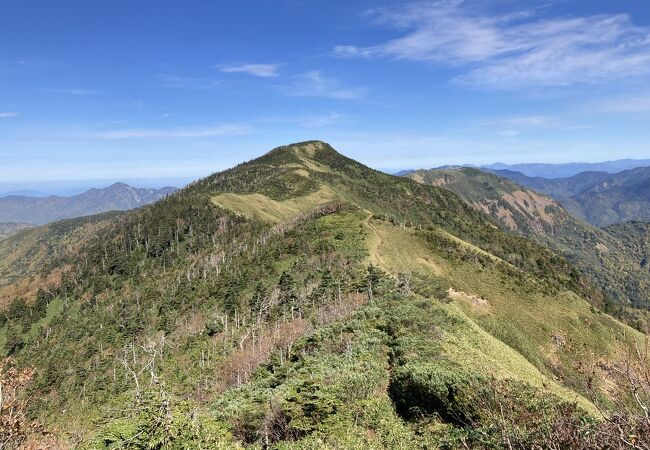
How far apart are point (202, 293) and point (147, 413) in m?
144

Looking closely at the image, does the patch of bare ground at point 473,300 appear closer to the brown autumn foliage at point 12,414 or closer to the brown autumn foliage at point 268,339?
the brown autumn foliage at point 268,339

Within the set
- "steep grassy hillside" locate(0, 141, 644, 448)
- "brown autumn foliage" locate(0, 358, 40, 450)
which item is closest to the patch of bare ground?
"steep grassy hillside" locate(0, 141, 644, 448)

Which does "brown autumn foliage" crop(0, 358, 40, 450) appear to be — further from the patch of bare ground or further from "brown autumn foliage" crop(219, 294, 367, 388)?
the patch of bare ground

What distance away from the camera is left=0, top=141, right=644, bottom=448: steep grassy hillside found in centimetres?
A: 2503

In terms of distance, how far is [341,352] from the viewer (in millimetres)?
45875

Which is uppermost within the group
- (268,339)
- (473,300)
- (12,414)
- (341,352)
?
(12,414)

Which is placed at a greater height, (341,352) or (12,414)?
(12,414)

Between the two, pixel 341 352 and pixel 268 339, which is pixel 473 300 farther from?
pixel 341 352

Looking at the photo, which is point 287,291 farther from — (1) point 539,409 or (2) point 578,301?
(1) point 539,409

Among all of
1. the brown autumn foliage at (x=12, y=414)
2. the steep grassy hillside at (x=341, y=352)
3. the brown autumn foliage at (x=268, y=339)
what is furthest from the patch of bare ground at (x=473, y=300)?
the brown autumn foliage at (x=12, y=414)

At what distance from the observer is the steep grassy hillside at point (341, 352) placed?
25031 millimetres

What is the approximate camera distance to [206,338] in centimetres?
12612

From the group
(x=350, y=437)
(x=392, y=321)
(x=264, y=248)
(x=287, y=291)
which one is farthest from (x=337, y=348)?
(x=264, y=248)

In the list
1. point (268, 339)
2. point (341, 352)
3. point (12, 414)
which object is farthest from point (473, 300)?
point (12, 414)
